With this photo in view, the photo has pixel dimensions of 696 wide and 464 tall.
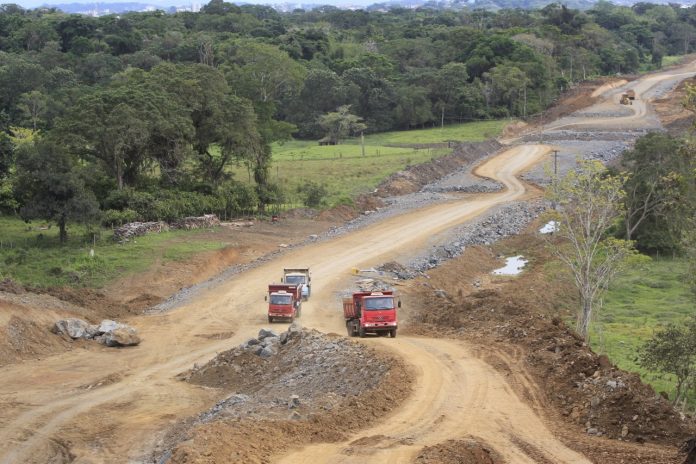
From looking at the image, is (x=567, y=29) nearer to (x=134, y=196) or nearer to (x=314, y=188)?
(x=314, y=188)

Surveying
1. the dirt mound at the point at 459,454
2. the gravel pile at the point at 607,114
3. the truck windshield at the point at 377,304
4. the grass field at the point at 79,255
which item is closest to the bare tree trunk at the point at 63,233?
the grass field at the point at 79,255

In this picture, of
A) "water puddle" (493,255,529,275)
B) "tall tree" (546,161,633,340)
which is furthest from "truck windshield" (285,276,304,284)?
"water puddle" (493,255,529,275)

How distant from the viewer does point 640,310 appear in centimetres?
4666

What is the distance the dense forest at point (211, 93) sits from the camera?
5725 cm

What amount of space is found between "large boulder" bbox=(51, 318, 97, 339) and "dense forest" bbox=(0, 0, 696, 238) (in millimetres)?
13606

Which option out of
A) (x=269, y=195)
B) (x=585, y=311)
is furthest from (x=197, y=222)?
(x=585, y=311)

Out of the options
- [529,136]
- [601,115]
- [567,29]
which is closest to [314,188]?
[529,136]

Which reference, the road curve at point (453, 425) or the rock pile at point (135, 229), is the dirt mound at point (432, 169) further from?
the road curve at point (453, 425)

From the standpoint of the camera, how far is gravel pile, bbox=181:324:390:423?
26031 mm

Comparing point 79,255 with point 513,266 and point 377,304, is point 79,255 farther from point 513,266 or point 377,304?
point 513,266

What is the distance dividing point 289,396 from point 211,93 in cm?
4157

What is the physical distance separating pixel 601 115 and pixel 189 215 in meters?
85.2

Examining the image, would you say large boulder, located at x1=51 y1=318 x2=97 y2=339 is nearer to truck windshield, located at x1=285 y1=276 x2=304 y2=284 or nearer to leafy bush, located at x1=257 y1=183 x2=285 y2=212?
truck windshield, located at x1=285 y1=276 x2=304 y2=284

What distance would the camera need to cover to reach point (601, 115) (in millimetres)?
129250
